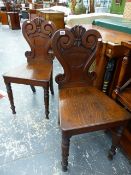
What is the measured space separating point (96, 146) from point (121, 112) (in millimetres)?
497

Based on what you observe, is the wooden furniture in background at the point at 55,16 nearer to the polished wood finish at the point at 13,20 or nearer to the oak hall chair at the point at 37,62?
the oak hall chair at the point at 37,62

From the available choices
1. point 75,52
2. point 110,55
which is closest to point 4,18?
point 75,52

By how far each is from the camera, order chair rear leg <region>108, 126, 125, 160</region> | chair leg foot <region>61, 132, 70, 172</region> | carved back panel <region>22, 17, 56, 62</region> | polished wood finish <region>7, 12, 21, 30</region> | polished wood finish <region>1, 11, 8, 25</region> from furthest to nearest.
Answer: polished wood finish <region>1, 11, 8, 25</region>, polished wood finish <region>7, 12, 21, 30</region>, carved back panel <region>22, 17, 56, 62</region>, chair rear leg <region>108, 126, 125, 160</region>, chair leg foot <region>61, 132, 70, 172</region>

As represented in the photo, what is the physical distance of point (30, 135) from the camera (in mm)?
1583

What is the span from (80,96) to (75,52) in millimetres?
364

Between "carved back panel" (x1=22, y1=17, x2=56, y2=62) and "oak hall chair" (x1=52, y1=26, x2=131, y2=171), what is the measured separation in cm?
56

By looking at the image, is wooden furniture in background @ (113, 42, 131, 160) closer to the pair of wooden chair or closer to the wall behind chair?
the pair of wooden chair

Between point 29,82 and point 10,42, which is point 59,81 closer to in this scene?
point 29,82

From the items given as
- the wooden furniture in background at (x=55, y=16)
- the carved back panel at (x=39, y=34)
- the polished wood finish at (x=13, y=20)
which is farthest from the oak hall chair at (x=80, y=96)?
the polished wood finish at (x=13, y=20)

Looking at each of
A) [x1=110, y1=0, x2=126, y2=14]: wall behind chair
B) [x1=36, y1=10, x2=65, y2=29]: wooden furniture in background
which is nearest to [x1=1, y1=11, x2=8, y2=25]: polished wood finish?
[x1=36, y1=10, x2=65, y2=29]: wooden furniture in background

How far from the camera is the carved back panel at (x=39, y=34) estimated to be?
1.76m

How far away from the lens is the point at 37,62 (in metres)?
1.92

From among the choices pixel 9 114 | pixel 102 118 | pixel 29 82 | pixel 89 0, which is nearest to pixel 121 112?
pixel 102 118

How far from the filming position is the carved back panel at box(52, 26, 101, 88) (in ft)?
4.23
